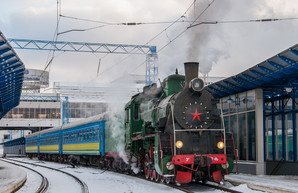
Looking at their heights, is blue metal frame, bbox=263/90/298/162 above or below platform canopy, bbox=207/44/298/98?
below

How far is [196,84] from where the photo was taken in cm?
1264

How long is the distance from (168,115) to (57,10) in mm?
7694

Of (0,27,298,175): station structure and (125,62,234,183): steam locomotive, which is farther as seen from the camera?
(0,27,298,175): station structure

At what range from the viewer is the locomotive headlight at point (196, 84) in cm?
1259

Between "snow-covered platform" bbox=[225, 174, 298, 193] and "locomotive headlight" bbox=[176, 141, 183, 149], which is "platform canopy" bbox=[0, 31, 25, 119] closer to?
"locomotive headlight" bbox=[176, 141, 183, 149]

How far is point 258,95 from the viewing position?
17.4m

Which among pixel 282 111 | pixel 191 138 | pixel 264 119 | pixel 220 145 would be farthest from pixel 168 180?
pixel 282 111

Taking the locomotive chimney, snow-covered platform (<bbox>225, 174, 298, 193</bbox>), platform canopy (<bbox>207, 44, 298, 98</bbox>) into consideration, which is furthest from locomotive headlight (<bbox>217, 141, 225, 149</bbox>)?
platform canopy (<bbox>207, 44, 298, 98</bbox>)

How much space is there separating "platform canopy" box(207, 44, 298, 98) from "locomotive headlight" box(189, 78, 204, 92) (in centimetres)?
323

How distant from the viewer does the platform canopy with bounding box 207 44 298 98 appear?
13831 mm

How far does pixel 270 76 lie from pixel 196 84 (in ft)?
14.5

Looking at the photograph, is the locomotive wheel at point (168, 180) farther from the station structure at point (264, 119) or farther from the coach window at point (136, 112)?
the station structure at point (264, 119)

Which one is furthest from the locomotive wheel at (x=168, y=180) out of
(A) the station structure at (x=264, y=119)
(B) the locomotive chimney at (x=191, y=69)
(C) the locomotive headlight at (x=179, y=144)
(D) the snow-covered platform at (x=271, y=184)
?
(A) the station structure at (x=264, y=119)

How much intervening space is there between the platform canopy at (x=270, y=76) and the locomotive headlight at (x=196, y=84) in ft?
10.6
